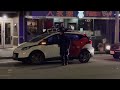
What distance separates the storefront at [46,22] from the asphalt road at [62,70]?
24.1 feet

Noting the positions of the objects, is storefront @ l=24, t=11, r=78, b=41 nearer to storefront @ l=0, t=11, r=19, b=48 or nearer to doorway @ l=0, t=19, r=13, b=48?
storefront @ l=0, t=11, r=19, b=48

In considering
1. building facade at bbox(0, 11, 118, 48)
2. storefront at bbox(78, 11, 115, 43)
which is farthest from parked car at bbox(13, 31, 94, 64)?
storefront at bbox(78, 11, 115, 43)

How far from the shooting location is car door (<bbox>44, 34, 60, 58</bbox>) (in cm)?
1792

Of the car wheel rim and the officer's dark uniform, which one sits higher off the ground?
the officer's dark uniform

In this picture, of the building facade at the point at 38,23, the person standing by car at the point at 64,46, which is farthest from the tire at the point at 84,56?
the building facade at the point at 38,23

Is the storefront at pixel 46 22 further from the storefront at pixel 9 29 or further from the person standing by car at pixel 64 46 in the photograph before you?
the person standing by car at pixel 64 46

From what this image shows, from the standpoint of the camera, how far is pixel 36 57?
1780cm

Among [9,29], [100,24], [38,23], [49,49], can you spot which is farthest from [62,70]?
[100,24]

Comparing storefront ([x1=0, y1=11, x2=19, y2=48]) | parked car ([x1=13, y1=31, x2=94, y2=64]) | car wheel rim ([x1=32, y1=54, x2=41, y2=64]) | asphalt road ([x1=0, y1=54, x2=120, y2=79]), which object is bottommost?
asphalt road ([x1=0, y1=54, x2=120, y2=79])

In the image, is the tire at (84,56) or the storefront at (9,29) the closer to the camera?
the tire at (84,56)

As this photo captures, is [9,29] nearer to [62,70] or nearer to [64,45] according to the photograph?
Result: [64,45]

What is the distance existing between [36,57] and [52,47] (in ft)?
3.07

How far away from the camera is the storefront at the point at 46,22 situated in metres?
25.9
